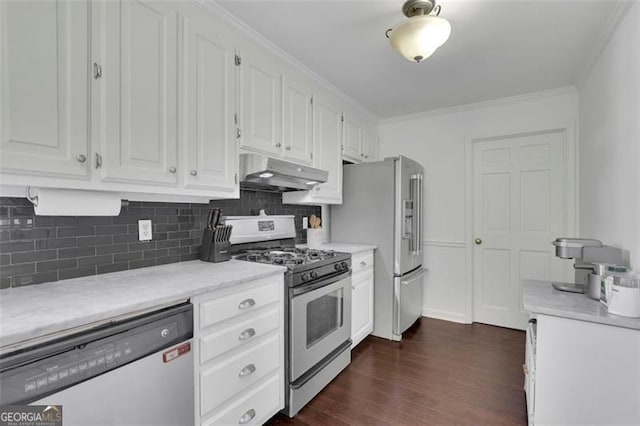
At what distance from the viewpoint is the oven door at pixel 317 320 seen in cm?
188

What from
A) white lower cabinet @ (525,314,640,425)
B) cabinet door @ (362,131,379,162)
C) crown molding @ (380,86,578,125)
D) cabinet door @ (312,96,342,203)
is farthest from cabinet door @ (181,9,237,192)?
crown molding @ (380,86,578,125)

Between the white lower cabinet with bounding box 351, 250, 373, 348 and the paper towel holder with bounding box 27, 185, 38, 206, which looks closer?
the paper towel holder with bounding box 27, 185, 38, 206

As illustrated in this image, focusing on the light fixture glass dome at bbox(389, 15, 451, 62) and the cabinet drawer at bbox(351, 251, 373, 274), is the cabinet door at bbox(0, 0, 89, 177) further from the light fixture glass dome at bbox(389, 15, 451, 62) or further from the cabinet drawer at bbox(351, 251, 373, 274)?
the cabinet drawer at bbox(351, 251, 373, 274)

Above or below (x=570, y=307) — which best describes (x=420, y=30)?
above

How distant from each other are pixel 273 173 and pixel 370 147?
210 centimetres

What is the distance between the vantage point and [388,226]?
2.99m

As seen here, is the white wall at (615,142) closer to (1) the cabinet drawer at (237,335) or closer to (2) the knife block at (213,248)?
(1) the cabinet drawer at (237,335)

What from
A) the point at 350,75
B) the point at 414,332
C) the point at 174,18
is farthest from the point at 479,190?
the point at 174,18

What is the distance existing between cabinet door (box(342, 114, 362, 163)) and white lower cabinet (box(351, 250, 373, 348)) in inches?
42.7

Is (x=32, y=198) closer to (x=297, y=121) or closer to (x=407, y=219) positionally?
(x=297, y=121)

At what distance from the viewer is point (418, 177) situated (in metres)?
3.25

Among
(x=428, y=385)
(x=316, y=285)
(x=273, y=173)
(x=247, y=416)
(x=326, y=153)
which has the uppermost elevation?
(x=326, y=153)

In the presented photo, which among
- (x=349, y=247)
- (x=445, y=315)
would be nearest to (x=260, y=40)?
(x=349, y=247)

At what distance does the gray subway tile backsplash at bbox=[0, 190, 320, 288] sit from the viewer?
131cm
